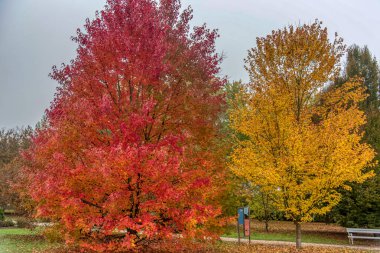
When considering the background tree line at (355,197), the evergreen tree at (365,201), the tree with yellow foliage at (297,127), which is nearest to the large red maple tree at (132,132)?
the tree with yellow foliage at (297,127)

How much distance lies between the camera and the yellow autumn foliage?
1270 centimetres

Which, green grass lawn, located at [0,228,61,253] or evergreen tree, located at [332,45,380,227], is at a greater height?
evergreen tree, located at [332,45,380,227]

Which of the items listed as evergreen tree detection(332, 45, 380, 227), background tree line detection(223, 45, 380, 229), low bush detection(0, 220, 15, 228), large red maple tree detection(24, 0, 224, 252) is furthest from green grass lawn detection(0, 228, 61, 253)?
evergreen tree detection(332, 45, 380, 227)

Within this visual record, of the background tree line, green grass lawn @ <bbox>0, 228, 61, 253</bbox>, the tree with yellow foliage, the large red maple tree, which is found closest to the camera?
the large red maple tree

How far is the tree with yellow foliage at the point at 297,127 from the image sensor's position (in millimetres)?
12703

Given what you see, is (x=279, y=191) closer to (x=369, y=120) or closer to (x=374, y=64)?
(x=369, y=120)

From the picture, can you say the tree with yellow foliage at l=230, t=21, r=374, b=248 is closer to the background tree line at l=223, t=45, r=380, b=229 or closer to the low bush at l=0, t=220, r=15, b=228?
the background tree line at l=223, t=45, r=380, b=229

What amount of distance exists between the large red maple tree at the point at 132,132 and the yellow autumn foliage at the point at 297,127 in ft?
9.89

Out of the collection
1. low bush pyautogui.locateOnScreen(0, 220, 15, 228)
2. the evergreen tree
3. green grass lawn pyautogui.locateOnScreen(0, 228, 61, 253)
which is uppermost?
the evergreen tree

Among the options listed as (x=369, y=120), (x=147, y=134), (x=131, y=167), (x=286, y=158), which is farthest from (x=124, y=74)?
(x=369, y=120)

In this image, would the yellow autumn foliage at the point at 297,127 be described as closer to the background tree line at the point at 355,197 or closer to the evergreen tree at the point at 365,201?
the background tree line at the point at 355,197

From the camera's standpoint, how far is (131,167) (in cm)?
809

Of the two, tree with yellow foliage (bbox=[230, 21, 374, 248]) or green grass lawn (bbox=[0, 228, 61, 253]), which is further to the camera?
green grass lawn (bbox=[0, 228, 61, 253])

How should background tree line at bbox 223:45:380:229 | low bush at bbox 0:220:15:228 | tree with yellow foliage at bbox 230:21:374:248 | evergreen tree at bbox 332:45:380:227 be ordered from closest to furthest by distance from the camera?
tree with yellow foliage at bbox 230:21:374:248 → background tree line at bbox 223:45:380:229 → evergreen tree at bbox 332:45:380:227 → low bush at bbox 0:220:15:228
